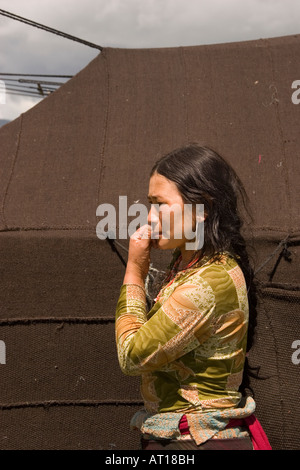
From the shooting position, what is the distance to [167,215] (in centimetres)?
143

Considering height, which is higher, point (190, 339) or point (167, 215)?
point (167, 215)

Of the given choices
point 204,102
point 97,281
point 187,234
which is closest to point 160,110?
point 204,102

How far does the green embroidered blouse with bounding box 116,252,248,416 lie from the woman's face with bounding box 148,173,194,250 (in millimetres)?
106

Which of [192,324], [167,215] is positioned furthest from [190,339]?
[167,215]

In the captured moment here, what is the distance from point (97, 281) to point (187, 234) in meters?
1.07

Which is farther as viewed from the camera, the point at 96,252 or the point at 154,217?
the point at 96,252

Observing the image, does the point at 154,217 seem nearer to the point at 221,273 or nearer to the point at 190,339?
the point at 221,273

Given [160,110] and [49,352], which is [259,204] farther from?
[49,352]

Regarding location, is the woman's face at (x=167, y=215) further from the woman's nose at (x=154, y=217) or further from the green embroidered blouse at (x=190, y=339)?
the green embroidered blouse at (x=190, y=339)

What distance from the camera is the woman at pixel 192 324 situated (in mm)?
1288

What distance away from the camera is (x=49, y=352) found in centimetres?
238

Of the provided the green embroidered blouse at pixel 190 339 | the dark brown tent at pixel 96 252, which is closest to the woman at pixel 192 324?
the green embroidered blouse at pixel 190 339

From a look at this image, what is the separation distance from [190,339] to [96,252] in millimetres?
1205

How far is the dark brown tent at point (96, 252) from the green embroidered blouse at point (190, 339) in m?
0.93
